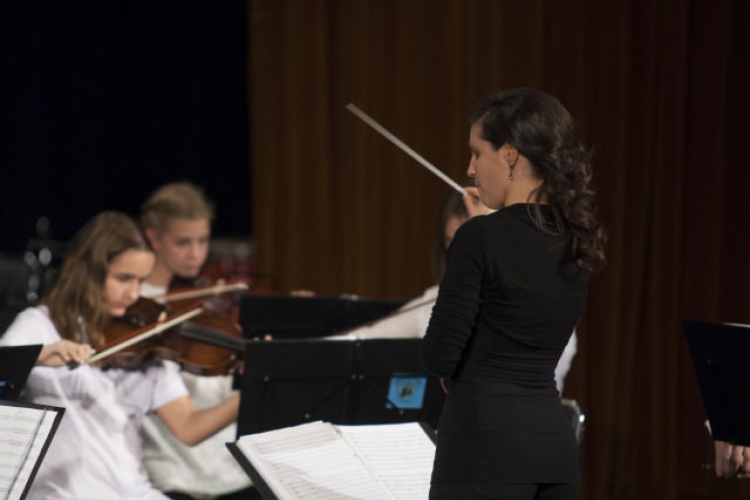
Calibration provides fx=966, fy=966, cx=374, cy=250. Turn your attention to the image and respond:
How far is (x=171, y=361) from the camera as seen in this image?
269cm

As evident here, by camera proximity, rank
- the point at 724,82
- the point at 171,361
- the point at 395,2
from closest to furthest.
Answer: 1. the point at 171,361
2. the point at 724,82
3. the point at 395,2

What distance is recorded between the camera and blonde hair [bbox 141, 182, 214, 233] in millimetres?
3766

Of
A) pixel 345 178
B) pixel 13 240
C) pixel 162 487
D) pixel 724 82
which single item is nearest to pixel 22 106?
pixel 13 240

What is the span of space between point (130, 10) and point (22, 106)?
112 cm

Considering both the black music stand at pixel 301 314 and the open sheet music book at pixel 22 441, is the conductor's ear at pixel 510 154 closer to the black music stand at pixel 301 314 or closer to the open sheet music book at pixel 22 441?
the open sheet music book at pixel 22 441

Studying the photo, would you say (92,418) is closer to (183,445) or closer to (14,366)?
(14,366)

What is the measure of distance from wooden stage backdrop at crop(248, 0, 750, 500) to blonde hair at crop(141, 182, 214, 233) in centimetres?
96

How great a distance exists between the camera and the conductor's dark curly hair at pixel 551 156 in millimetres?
1546

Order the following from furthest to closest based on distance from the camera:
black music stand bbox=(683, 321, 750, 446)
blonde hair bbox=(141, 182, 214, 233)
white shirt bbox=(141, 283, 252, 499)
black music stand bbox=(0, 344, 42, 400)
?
1. blonde hair bbox=(141, 182, 214, 233)
2. white shirt bbox=(141, 283, 252, 499)
3. black music stand bbox=(0, 344, 42, 400)
4. black music stand bbox=(683, 321, 750, 446)

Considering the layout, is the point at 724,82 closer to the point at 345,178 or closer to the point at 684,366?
the point at 684,366

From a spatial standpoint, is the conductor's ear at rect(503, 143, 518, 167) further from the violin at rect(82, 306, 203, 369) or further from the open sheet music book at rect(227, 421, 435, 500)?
the violin at rect(82, 306, 203, 369)

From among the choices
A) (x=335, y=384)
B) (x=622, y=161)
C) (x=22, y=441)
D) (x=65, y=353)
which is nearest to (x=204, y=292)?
(x=65, y=353)

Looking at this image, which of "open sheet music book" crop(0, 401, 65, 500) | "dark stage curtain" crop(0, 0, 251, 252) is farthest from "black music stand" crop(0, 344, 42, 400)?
"dark stage curtain" crop(0, 0, 251, 252)

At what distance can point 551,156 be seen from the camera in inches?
60.8
